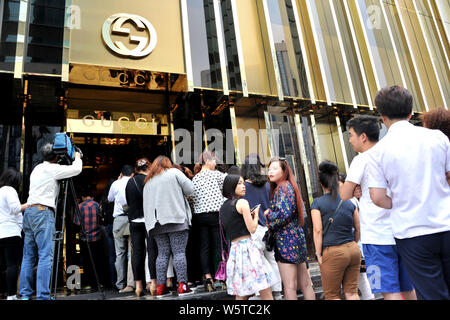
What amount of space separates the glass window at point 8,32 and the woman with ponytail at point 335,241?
5300 millimetres

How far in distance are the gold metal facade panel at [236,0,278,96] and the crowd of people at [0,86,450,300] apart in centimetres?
290

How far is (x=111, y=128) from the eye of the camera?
6.75 meters

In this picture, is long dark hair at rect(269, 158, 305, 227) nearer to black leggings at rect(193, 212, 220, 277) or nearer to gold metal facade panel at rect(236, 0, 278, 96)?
black leggings at rect(193, 212, 220, 277)

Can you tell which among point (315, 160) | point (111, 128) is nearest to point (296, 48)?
point (315, 160)

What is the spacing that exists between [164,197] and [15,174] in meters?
2.18

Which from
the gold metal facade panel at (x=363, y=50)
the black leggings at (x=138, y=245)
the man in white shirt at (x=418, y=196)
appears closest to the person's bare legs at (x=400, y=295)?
the man in white shirt at (x=418, y=196)

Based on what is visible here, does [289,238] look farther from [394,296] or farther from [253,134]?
[253,134]

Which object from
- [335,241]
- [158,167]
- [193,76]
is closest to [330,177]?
[335,241]

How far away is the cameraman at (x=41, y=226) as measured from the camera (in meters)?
3.75

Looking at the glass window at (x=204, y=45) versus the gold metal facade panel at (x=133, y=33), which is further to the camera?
the glass window at (x=204, y=45)

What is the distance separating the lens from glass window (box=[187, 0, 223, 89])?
6.50 metres

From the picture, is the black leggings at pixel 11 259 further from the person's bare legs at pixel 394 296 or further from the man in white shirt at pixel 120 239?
the person's bare legs at pixel 394 296

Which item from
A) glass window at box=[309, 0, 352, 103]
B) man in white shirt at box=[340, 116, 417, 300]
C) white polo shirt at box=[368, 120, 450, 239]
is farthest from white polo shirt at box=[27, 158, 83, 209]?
glass window at box=[309, 0, 352, 103]
